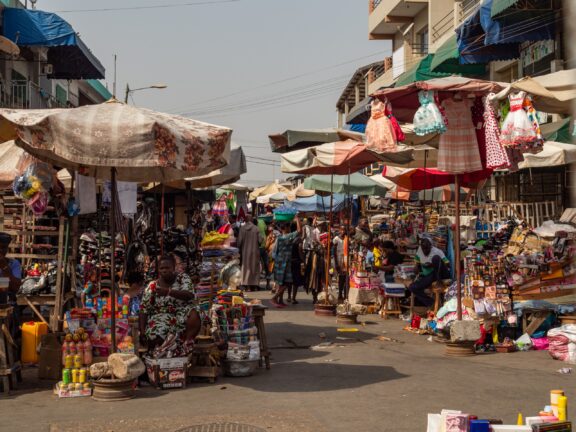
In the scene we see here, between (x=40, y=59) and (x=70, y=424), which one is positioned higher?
(x=40, y=59)

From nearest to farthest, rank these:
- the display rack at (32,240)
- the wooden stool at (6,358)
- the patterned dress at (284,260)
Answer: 1. the wooden stool at (6,358)
2. the display rack at (32,240)
3. the patterned dress at (284,260)

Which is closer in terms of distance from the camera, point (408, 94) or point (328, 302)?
point (408, 94)

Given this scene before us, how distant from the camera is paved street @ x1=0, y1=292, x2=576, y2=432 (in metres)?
6.65

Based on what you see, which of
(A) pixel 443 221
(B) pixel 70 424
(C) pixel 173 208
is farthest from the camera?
(C) pixel 173 208

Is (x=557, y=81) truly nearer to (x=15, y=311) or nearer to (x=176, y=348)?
(x=176, y=348)

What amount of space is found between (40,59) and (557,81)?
20.1 meters

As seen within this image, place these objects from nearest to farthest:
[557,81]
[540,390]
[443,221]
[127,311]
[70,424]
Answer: [70,424]
[540,390]
[127,311]
[557,81]
[443,221]

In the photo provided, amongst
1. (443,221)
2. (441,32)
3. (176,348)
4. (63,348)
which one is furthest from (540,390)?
(441,32)

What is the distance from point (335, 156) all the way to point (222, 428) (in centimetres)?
761

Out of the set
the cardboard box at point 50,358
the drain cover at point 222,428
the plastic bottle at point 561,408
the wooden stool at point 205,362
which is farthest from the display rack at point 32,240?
the plastic bottle at point 561,408

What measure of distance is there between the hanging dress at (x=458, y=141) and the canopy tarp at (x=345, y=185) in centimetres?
555

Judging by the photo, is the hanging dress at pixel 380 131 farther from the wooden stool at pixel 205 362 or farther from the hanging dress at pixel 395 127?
the wooden stool at pixel 205 362

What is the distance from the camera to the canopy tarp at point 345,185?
16594 mm

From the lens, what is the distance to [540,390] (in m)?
7.88
